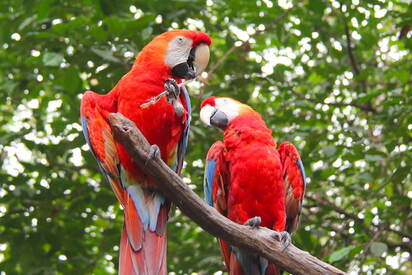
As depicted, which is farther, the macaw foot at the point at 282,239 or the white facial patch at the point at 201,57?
the white facial patch at the point at 201,57

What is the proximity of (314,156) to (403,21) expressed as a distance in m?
1.08

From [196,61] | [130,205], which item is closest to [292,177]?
[196,61]

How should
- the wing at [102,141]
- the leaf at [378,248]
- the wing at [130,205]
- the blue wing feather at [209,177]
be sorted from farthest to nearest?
1. the leaf at [378,248]
2. the blue wing feather at [209,177]
3. the wing at [102,141]
4. the wing at [130,205]

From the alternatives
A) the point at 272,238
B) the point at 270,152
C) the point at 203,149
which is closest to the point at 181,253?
the point at 203,149

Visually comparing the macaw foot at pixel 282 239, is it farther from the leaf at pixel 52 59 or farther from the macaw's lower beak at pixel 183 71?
the leaf at pixel 52 59

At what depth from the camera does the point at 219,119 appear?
10.9ft

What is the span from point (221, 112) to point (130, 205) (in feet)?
2.91

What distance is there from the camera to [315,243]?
4078 millimetres

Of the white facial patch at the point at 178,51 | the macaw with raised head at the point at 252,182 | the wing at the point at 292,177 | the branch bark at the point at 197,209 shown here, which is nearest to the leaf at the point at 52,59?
the white facial patch at the point at 178,51

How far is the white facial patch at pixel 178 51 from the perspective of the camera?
9.62 ft

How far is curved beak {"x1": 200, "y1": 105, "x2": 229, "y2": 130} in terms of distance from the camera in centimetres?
332

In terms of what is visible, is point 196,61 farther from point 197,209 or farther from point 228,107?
point 197,209

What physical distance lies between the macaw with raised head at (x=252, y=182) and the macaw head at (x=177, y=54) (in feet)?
1.39

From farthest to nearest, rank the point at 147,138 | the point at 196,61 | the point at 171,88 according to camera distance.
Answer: the point at 196,61 → the point at 147,138 → the point at 171,88
